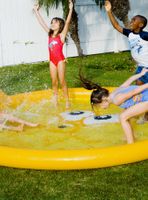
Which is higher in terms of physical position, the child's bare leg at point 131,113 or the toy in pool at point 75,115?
the child's bare leg at point 131,113

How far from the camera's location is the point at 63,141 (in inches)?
211

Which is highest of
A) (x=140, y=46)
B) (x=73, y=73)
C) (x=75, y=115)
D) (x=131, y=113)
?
(x=140, y=46)

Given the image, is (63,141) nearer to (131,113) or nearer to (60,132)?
(60,132)

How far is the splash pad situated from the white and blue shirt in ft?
2.64

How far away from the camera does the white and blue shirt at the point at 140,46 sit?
229 inches

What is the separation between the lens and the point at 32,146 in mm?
5195

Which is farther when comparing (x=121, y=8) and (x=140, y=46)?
(x=121, y=8)

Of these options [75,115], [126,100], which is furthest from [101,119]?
[126,100]

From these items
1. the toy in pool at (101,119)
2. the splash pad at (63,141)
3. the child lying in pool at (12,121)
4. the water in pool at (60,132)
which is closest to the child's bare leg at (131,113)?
the splash pad at (63,141)

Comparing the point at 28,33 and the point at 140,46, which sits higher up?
the point at 140,46

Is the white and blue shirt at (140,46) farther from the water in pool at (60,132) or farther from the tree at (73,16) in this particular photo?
the tree at (73,16)

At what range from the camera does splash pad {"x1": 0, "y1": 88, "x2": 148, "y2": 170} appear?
4309mm

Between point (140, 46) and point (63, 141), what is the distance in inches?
58.9

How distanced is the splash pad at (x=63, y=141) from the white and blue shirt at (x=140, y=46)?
2.64ft
